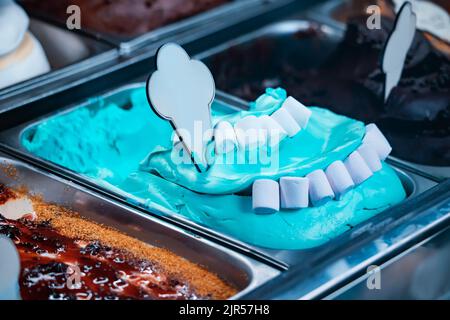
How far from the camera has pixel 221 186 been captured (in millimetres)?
1581

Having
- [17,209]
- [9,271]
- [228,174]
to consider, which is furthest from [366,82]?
[9,271]

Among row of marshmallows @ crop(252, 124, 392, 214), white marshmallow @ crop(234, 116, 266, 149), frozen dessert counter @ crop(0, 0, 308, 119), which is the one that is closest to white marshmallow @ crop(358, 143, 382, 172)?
row of marshmallows @ crop(252, 124, 392, 214)

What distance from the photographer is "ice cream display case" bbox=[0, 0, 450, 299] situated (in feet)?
4.62

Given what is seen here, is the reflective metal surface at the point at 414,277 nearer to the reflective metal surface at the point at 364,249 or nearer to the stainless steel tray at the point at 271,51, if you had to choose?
the reflective metal surface at the point at 364,249

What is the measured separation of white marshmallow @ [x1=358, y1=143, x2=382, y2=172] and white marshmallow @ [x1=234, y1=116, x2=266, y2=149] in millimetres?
221

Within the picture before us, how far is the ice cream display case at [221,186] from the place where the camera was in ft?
4.62

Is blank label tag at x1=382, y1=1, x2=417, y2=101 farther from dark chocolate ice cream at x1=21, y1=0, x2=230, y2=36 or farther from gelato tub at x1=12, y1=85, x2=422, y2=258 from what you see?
dark chocolate ice cream at x1=21, y1=0, x2=230, y2=36

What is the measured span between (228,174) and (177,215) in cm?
15

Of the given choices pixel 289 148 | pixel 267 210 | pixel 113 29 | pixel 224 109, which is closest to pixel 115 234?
pixel 267 210

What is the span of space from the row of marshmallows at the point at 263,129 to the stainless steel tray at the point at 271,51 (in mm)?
605

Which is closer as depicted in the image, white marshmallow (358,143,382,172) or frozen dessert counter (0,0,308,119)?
white marshmallow (358,143,382,172)

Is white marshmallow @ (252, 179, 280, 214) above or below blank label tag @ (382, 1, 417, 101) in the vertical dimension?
below
